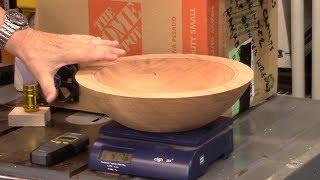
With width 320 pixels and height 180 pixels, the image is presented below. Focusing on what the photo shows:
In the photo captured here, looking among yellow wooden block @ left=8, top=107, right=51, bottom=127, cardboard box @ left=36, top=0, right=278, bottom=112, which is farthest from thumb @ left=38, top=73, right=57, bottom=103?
yellow wooden block @ left=8, top=107, right=51, bottom=127

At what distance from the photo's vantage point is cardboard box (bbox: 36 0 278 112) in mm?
1388

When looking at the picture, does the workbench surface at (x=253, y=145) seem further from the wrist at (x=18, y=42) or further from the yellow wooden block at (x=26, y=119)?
the wrist at (x=18, y=42)

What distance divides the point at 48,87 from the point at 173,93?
0.28 metres

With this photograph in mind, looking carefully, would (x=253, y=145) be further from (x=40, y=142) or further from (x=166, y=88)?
(x=40, y=142)

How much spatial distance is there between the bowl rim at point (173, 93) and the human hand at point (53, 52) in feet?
0.11

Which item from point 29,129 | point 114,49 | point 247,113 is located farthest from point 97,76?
point 247,113

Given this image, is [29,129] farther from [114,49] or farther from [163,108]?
[163,108]

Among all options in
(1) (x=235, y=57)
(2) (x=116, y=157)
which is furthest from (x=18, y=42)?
(1) (x=235, y=57)

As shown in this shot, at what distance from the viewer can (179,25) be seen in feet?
4.58

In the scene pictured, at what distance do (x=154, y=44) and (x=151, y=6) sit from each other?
0.28ft

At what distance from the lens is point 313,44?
6.47ft

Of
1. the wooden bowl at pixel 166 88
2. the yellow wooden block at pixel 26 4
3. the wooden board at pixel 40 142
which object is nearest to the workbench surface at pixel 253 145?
the wooden board at pixel 40 142

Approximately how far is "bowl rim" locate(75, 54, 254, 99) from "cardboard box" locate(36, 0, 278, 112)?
0.08 metres

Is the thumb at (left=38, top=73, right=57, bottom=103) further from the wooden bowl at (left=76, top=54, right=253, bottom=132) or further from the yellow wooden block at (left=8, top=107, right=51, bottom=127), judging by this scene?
the yellow wooden block at (left=8, top=107, right=51, bottom=127)
